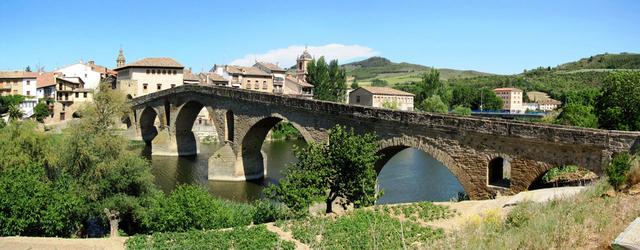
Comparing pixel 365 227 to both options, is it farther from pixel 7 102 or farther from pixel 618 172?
pixel 7 102

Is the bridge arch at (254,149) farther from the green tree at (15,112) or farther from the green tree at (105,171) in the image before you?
the green tree at (15,112)

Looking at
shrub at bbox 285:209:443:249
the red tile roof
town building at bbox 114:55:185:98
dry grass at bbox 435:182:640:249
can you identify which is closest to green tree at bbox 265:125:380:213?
shrub at bbox 285:209:443:249

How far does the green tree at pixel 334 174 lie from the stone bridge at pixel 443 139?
2.62 metres

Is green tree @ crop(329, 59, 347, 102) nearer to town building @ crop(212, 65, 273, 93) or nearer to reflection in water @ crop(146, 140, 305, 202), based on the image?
town building @ crop(212, 65, 273, 93)

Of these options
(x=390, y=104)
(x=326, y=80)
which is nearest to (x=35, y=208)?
(x=326, y=80)

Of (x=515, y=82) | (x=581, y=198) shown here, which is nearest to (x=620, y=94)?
(x=581, y=198)

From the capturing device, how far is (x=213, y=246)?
48.3ft

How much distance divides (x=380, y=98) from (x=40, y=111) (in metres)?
54.0

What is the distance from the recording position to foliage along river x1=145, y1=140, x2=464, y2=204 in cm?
3212

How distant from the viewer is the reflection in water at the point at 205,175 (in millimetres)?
33875

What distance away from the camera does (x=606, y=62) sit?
152 meters

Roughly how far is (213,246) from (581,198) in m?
9.99

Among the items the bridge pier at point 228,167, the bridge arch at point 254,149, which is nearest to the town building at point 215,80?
the bridge arch at point 254,149

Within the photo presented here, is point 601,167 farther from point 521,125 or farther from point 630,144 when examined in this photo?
point 521,125
